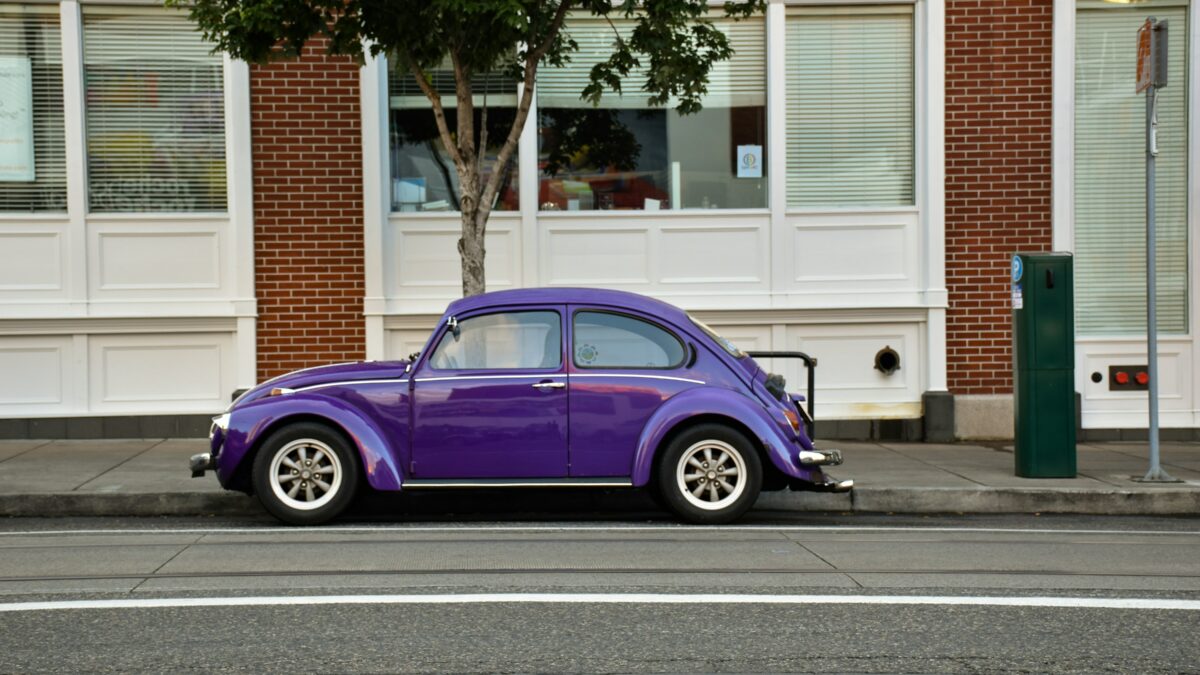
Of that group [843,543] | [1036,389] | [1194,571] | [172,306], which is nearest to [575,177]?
[172,306]

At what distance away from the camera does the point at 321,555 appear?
7605 millimetres

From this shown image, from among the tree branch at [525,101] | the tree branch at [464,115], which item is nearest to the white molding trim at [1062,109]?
the tree branch at [525,101]

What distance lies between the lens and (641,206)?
44.4ft

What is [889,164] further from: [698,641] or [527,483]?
[698,641]

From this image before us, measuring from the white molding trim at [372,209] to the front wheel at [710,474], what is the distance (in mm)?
5007

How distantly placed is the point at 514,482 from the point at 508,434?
31cm

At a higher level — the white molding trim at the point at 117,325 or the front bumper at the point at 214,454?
the white molding trim at the point at 117,325

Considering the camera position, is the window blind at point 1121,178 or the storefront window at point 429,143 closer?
the storefront window at point 429,143

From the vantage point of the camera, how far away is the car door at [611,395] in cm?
Result: 873

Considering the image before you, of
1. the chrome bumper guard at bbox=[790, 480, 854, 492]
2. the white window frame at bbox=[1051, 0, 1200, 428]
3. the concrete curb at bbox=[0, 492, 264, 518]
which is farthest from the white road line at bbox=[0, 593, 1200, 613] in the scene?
the white window frame at bbox=[1051, 0, 1200, 428]

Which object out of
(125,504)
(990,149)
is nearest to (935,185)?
(990,149)

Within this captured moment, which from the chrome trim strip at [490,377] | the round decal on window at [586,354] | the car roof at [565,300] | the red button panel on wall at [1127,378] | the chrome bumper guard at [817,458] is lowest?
the chrome bumper guard at [817,458]

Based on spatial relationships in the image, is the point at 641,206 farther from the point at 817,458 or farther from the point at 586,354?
the point at 817,458

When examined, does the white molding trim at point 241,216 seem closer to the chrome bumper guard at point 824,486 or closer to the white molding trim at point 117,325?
the white molding trim at point 117,325
